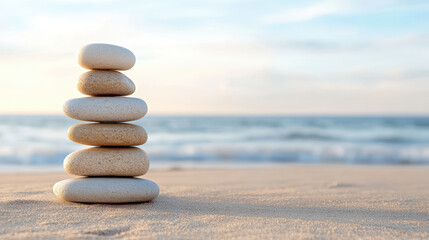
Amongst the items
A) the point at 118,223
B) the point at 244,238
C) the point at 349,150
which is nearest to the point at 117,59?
the point at 118,223

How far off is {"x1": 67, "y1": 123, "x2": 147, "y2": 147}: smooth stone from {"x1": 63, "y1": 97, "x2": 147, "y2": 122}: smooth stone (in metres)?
0.08

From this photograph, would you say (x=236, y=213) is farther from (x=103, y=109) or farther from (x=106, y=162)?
(x=103, y=109)

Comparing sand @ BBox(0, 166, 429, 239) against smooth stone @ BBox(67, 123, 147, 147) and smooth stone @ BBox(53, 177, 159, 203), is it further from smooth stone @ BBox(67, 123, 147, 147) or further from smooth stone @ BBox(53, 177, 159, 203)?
smooth stone @ BBox(67, 123, 147, 147)

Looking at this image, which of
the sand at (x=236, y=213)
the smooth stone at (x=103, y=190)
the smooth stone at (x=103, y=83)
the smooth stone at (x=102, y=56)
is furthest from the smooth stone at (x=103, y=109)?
the sand at (x=236, y=213)

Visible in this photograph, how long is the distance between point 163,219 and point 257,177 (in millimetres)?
3902

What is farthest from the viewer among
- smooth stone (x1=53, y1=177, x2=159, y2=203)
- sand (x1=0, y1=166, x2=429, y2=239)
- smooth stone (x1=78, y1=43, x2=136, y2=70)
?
smooth stone (x1=78, y1=43, x2=136, y2=70)

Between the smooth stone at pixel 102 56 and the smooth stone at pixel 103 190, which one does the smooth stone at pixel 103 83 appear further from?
the smooth stone at pixel 103 190

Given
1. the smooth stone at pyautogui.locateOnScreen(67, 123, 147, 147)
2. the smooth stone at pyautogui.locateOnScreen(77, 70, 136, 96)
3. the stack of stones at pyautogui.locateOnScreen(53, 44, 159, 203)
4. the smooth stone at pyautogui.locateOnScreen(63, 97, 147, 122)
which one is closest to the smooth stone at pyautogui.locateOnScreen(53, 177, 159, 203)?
the stack of stones at pyautogui.locateOnScreen(53, 44, 159, 203)

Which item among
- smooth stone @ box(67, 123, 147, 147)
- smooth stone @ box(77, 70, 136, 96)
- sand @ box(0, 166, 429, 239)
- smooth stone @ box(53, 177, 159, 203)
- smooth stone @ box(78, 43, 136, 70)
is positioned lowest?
sand @ box(0, 166, 429, 239)

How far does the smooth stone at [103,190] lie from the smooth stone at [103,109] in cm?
63

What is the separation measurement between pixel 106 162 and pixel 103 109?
542 millimetres

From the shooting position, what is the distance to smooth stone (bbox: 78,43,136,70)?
14.1 ft

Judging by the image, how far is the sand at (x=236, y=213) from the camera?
317cm

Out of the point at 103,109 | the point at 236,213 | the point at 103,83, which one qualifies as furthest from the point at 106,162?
the point at 236,213
